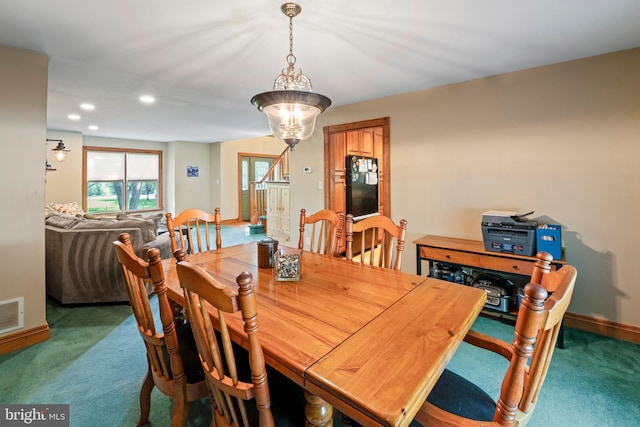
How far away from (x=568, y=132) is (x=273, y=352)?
3.06m

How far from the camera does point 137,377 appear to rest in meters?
2.00

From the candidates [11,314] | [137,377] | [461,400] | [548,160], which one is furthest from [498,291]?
[11,314]

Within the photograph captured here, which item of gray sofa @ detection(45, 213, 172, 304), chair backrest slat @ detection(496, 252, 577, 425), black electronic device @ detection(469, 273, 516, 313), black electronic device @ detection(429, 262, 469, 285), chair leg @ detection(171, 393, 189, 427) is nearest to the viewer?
chair backrest slat @ detection(496, 252, 577, 425)

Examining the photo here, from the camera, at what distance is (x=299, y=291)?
4.89ft

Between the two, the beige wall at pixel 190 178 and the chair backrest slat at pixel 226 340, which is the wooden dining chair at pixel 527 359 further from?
the beige wall at pixel 190 178

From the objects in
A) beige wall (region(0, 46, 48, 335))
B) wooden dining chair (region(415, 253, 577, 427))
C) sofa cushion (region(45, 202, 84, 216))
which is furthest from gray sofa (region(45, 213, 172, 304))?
wooden dining chair (region(415, 253, 577, 427))

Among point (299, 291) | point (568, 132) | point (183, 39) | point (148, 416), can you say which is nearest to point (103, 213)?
point (183, 39)

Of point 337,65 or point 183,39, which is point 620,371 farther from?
point 183,39

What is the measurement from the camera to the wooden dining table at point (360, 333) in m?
0.79

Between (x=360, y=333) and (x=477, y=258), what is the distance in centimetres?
204

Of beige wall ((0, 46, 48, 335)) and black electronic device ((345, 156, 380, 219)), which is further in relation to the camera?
black electronic device ((345, 156, 380, 219))

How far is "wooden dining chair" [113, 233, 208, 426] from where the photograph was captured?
3.88 ft

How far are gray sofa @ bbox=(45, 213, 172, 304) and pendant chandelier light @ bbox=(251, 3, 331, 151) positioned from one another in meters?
2.20

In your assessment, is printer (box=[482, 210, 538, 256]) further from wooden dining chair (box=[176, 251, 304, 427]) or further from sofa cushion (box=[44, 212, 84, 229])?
sofa cushion (box=[44, 212, 84, 229])
